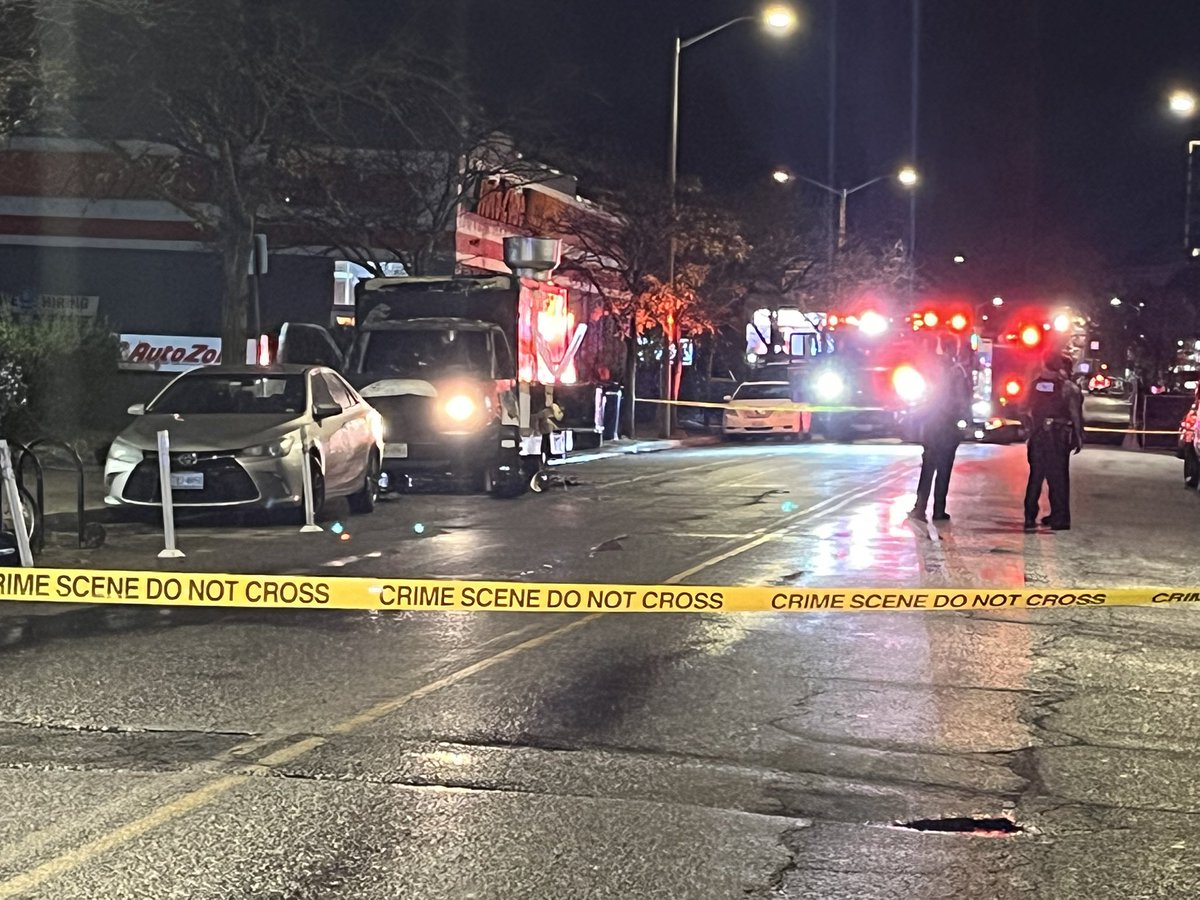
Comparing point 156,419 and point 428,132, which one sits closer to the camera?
point 156,419

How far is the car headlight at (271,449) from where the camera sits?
1361cm

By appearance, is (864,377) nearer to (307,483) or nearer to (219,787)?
(307,483)

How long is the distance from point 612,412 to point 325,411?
1575 centimetres

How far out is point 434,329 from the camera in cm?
1862

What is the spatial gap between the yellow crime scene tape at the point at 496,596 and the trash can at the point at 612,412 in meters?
19.6

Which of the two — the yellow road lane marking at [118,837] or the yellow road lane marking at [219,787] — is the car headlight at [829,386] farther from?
the yellow road lane marking at [118,837]

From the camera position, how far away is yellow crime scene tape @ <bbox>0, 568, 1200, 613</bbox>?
934 cm

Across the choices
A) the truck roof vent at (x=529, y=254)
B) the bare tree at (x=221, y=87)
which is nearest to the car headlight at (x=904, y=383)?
the bare tree at (x=221, y=87)

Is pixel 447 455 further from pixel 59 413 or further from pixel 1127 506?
pixel 1127 506

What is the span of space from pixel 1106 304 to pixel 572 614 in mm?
97388

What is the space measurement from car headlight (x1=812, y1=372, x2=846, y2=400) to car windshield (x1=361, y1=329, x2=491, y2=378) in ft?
50.6

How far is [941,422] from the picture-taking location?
15555mm

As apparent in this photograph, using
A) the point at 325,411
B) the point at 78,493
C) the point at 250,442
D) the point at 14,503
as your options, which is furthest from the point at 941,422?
the point at 14,503

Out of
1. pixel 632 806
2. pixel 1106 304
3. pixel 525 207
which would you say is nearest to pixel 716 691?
pixel 632 806
